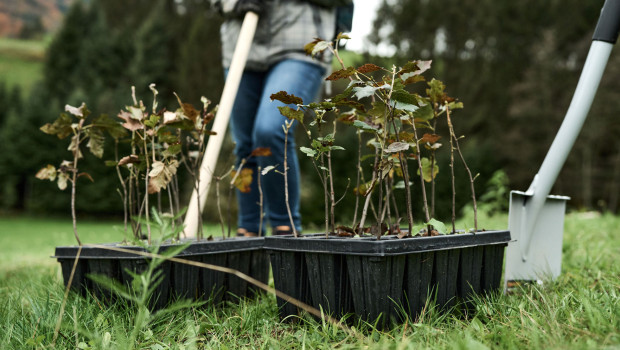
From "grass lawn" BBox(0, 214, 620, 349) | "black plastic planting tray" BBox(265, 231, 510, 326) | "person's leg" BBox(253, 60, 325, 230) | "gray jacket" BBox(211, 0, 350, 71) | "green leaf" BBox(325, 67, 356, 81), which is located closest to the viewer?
"grass lawn" BBox(0, 214, 620, 349)

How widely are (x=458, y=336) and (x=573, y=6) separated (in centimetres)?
1984

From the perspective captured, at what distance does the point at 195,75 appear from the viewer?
67.6ft

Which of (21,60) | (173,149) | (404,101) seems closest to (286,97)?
(404,101)

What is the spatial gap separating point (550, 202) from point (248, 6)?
4.77 ft

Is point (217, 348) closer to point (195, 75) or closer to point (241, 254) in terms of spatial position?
point (241, 254)

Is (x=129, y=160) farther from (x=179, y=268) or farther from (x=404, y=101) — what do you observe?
(x=404, y=101)

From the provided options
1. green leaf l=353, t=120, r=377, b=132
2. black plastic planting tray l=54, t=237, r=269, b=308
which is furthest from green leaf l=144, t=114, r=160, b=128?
green leaf l=353, t=120, r=377, b=132

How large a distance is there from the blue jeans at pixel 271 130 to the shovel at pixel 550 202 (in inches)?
34.4

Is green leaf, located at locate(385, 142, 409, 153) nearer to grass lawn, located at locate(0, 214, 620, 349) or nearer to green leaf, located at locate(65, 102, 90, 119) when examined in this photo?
grass lawn, located at locate(0, 214, 620, 349)

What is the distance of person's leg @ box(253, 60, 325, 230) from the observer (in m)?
2.02

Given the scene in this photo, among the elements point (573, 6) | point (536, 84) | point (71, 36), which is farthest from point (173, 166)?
point (71, 36)

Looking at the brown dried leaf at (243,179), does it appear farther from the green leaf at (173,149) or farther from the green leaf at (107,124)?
the green leaf at (107,124)

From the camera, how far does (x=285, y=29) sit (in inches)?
86.7

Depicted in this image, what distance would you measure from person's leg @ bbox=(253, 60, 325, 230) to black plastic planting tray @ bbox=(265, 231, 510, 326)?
653 millimetres
